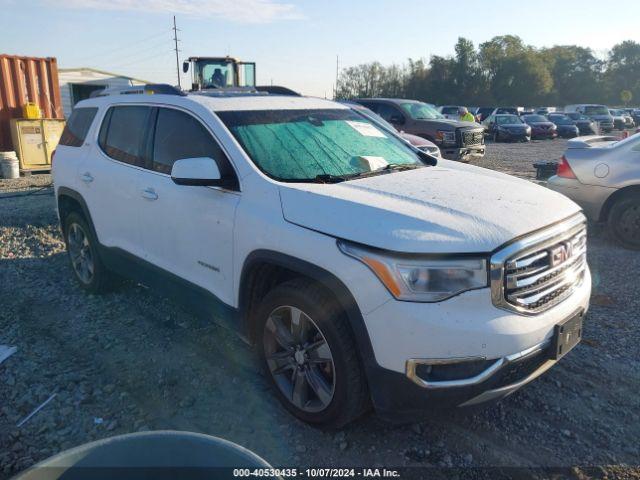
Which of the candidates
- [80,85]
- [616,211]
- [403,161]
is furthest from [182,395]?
[80,85]

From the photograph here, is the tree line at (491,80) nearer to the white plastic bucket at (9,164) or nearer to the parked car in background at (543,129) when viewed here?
the parked car in background at (543,129)

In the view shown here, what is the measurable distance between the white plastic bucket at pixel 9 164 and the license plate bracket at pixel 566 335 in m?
13.0

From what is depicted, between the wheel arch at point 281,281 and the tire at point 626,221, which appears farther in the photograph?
the tire at point 626,221

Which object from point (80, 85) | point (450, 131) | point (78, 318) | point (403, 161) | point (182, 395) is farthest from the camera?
point (80, 85)

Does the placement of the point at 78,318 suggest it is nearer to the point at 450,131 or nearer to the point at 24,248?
the point at 24,248

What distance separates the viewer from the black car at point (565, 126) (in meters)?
30.8

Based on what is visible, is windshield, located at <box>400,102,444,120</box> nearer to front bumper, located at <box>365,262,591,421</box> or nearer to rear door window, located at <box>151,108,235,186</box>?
rear door window, located at <box>151,108,235,186</box>

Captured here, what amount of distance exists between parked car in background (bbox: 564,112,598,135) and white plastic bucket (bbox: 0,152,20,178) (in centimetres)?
3037

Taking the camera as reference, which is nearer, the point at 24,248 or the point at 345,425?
the point at 345,425

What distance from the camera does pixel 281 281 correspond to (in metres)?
3.12

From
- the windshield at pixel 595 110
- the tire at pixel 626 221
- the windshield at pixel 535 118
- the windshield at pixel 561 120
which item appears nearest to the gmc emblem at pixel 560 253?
the tire at pixel 626 221

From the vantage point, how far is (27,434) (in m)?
2.91

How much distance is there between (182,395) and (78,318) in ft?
5.64

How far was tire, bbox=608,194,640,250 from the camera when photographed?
6211 millimetres
